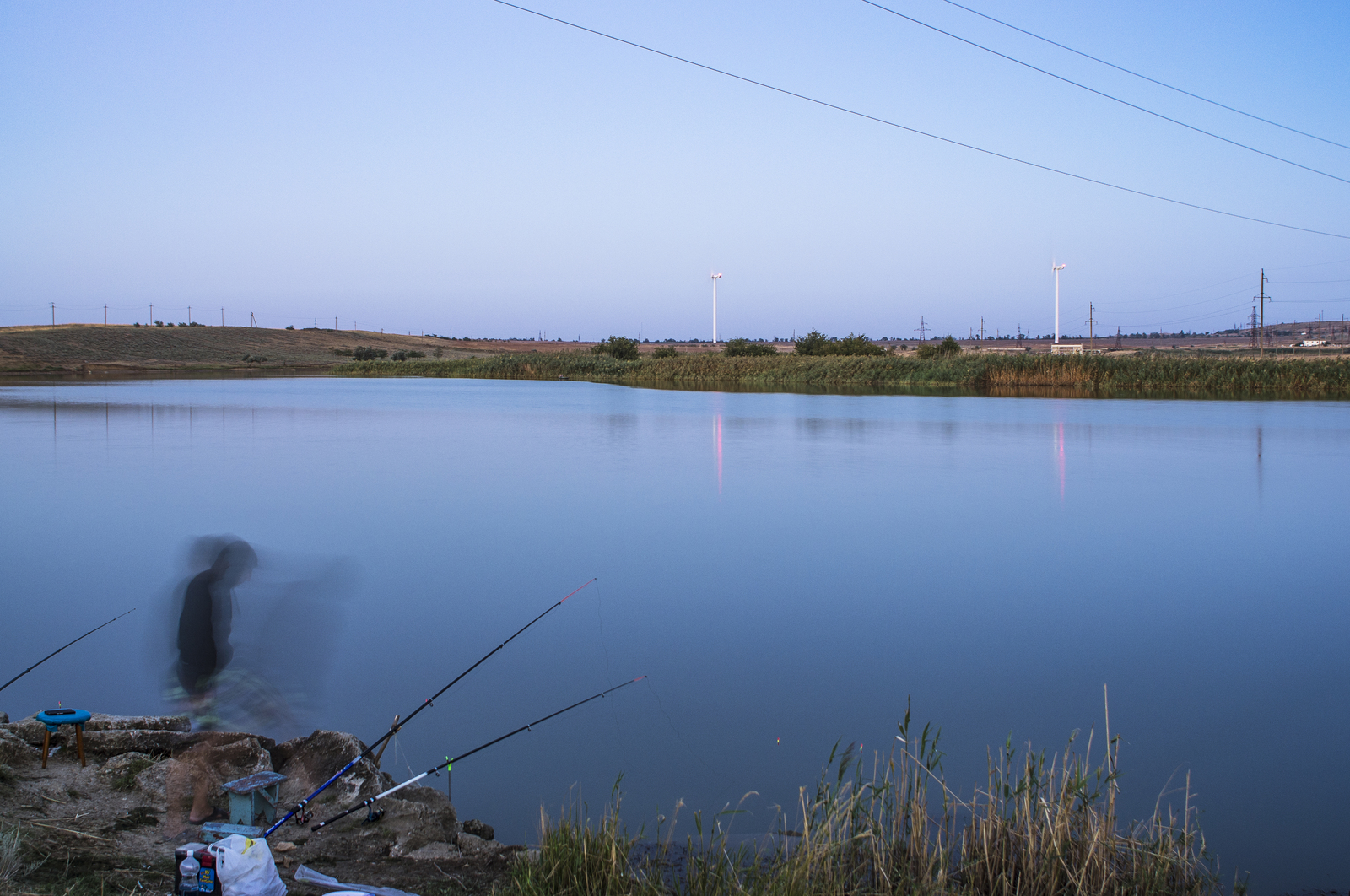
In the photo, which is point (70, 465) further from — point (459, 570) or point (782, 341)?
A: point (782, 341)

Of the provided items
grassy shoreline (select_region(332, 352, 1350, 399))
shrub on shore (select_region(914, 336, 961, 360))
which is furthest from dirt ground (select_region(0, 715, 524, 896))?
shrub on shore (select_region(914, 336, 961, 360))

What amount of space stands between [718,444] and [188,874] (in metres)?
13.2

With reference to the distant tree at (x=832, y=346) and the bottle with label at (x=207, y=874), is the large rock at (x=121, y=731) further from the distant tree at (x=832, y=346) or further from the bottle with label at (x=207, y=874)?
the distant tree at (x=832, y=346)

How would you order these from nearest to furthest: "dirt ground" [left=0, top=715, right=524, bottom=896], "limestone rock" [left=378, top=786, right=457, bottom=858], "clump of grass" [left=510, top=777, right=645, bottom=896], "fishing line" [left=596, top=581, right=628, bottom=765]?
"clump of grass" [left=510, top=777, right=645, bottom=896] < "dirt ground" [left=0, top=715, right=524, bottom=896] < "limestone rock" [left=378, top=786, right=457, bottom=858] < "fishing line" [left=596, top=581, right=628, bottom=765]

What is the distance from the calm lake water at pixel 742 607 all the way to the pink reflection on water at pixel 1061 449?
0.52ft

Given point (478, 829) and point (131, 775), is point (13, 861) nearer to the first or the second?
point (131, 775)

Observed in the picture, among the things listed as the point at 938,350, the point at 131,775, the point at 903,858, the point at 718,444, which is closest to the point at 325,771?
the point at 131,775

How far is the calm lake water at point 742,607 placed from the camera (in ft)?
13.1

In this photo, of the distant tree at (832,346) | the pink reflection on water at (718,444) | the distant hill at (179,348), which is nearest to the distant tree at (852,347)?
the distant tree at (832,346)

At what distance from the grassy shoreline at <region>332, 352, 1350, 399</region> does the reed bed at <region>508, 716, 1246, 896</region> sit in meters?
28.6

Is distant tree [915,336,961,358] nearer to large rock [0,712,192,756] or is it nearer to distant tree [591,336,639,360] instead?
distant tree [591,336,639,360]

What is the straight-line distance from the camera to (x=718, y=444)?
51.0ft

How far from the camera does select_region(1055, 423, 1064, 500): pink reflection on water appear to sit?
11131mm

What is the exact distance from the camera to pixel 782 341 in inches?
4825
